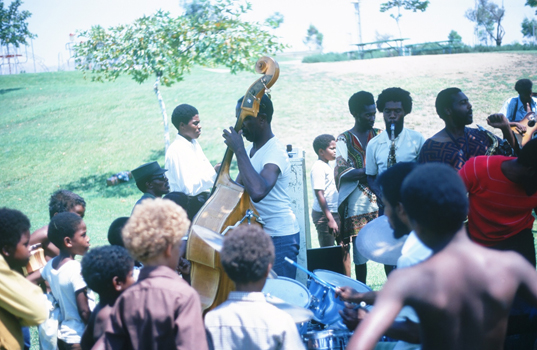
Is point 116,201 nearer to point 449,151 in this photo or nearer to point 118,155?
point 118,155

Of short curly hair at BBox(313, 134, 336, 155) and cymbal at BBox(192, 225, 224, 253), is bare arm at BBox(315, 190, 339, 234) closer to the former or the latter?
short curly hair at BBox(313, 134, 336, 155)

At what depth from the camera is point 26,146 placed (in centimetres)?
1875

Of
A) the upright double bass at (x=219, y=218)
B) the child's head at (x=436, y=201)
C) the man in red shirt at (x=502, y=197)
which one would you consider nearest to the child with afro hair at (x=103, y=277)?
the upright double bass at (x=219, y=218)

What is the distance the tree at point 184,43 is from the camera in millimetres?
9672

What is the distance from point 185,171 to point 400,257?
10.1 feet

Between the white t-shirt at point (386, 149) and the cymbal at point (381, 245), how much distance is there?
1.52 metres

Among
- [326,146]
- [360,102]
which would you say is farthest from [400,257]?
[326,146]

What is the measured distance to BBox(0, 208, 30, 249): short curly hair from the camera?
2742 mm

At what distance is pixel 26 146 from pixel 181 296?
1918cm

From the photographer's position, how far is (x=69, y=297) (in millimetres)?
3123

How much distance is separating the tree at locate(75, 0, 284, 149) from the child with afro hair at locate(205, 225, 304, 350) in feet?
25.3

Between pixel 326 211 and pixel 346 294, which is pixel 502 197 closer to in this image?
pixel 346 294

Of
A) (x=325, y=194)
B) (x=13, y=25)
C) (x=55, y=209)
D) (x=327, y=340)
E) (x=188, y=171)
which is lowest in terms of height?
(x=327, y=340)

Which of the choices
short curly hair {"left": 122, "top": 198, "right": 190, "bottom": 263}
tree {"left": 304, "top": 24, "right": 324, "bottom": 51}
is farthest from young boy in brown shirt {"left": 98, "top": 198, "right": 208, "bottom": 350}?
tree {"left": 304, "top": 24, "right": 324, "bottom": 51}
